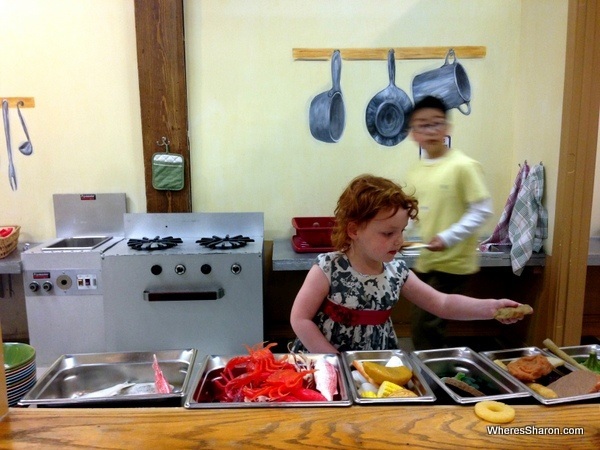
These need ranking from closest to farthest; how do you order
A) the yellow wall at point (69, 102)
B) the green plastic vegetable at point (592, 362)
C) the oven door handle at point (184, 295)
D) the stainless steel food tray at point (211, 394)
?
the stainless steel food tray at point (211, 394) → the green plastic vegetable at point (592, 362) → the oven door handle at point (184, 295) → the yellow wall at point (69, 102)

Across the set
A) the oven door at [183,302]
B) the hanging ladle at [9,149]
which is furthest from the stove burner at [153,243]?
the hanging ladle at [9,149]

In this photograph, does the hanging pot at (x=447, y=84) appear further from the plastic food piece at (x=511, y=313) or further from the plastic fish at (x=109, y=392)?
the plastic fish at (x=109, y=392)

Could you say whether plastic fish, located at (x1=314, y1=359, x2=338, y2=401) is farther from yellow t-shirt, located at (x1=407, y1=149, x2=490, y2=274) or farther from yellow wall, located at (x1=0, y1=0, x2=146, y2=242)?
yellow wall, located at (x1=0, y1=0, x2=146, y2=242)

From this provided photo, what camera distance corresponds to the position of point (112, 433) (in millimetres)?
893

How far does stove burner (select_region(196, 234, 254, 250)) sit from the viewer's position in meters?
2.71

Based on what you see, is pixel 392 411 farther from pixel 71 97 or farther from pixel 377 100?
pixel 71 97

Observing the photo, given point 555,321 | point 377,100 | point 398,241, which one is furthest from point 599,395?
point 377,100

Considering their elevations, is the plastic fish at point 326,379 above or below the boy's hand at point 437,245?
below

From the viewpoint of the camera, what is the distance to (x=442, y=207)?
84.9 inches

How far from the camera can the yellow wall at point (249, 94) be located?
3.03 meters

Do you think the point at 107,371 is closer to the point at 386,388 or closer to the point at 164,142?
the point at 386,388

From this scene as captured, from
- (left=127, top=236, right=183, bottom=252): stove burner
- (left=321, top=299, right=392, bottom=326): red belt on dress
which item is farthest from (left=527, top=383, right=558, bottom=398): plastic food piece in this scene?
(left=127, top=236, right=183, bottom=252): stove burner

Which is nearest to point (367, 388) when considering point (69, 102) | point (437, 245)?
point (437, 245)

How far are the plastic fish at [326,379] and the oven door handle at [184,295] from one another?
143 centimetres
